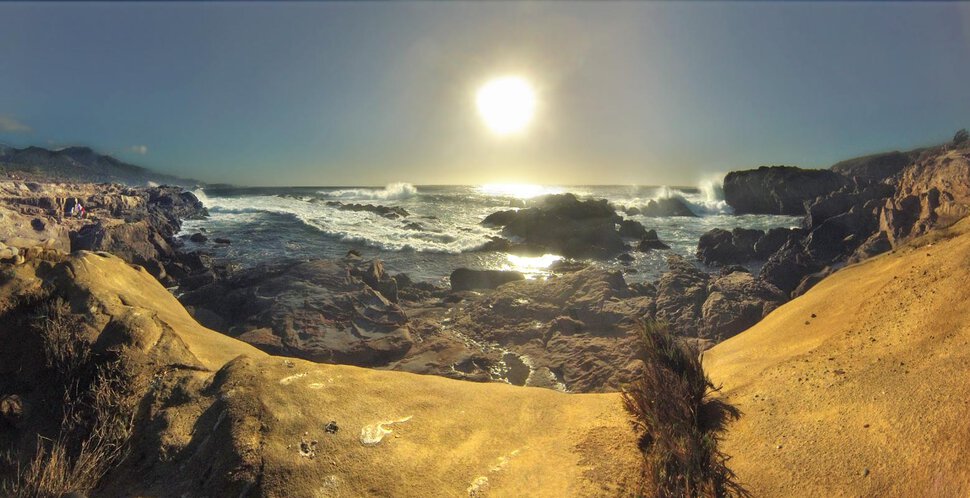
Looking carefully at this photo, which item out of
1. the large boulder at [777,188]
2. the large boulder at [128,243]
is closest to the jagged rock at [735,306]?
the large boulder at [128,243]

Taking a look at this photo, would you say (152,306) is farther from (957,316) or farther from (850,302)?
(850,302)

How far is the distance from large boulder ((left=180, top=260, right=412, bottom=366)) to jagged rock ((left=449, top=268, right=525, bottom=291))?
5236 millimetres

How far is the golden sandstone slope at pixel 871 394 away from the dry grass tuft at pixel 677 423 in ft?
0.68

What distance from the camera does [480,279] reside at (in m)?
17.2

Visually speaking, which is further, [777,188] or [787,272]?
[777,188]

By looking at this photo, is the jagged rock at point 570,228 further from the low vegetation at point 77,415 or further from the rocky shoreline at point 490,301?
the low vegetation at point 77,415

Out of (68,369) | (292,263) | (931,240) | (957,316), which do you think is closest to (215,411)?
(68,369)

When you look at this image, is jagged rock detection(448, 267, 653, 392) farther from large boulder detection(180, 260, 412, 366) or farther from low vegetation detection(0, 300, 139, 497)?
low vegetation detection(0, 300, 139, 497)

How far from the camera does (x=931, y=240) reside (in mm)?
6273

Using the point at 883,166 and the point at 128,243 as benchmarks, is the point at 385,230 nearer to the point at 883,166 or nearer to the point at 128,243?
the point at 128,243

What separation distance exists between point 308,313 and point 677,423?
927cm

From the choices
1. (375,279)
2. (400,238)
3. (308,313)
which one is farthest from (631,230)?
(308,313)

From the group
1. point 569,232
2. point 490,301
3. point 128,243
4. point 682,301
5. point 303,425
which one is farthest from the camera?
point 569,232

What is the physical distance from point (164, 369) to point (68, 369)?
73 cm
